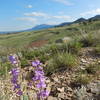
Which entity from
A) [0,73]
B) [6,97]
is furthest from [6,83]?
[6,97]

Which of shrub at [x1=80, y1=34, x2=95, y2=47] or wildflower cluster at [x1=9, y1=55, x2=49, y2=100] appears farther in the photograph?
shrub at [x1=80, y1=34, x2=95, y2=47]

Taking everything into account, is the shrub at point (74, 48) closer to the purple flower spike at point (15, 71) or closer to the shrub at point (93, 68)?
the shrub at point (93, 68)

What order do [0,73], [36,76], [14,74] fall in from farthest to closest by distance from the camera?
[0,73], [14,74], [36,76]

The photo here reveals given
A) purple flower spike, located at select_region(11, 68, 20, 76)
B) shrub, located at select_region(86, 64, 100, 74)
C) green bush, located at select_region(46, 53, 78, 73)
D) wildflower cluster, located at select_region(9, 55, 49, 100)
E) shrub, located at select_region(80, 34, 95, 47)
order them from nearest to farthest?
wildflower cluster, located at select_region(9, 55, 49, 100) < purple flower spike, located at select_region(11, 68, 20, 76) < shrub, located at select_region(86, 64, 100, 74) < green bush, located at select_region(46, 53, 78, 73) < shrub, located at select_region(80, 34, 95, 47)

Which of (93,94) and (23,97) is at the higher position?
(23,97)

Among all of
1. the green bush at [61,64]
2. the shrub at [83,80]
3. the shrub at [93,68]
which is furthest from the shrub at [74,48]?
the shrub at [83,80]

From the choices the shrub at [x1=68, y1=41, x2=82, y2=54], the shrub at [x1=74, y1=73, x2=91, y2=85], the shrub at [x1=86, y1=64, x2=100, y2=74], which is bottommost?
the shrub at [x1=74, y1=73, x2=91, y2=85]

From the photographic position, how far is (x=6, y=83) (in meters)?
3.19

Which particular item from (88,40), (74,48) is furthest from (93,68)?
(88,40)

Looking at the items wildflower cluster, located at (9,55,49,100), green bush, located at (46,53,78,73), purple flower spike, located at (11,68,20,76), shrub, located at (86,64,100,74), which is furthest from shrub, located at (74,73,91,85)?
purple flower spike, located at (11,68,20,76)

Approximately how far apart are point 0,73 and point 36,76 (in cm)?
217

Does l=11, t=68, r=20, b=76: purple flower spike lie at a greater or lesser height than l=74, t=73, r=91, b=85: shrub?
greater

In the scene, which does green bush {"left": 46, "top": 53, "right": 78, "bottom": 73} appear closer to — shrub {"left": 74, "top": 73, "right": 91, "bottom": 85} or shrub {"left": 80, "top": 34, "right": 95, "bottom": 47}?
shrub {"left": 74, "top": 73, "right": 91, "bottom": 85}

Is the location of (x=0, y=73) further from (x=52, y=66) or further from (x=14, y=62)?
(x=14, y=62)
